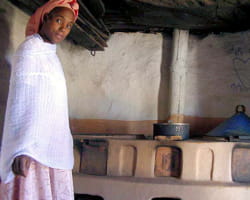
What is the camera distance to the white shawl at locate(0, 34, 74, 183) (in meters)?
1.12

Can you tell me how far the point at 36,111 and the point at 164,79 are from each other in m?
1.74

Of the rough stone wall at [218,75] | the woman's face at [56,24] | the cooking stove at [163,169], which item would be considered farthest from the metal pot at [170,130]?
the woman's face at [56,24]

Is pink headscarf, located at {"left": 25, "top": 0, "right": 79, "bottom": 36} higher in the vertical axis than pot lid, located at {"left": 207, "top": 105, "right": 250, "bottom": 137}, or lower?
higher

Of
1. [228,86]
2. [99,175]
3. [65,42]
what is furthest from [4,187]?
[228,86]

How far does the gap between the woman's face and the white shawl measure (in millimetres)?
39

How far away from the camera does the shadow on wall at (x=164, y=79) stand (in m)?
2.69

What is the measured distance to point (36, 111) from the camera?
45.4 inches

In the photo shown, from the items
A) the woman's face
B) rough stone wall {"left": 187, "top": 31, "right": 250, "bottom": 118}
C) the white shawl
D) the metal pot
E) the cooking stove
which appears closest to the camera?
the white shawl

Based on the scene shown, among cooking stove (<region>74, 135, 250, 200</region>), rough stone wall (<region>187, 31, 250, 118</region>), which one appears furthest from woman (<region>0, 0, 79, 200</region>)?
rough stone wall (<region>187, 31, 250, 118</region>)

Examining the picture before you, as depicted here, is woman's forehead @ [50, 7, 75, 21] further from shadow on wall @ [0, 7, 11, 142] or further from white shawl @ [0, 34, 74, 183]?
shadow on wall @ [0, 7, 11, 142]

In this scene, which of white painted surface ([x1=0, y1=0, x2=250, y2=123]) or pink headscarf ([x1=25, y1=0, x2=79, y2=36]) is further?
white painted surface ([x1=0, y1=0, x2=250, y2=123])

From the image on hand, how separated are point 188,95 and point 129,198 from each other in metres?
1.21

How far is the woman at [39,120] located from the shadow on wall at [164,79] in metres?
1.44

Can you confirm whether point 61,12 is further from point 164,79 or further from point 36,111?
point 164,79
